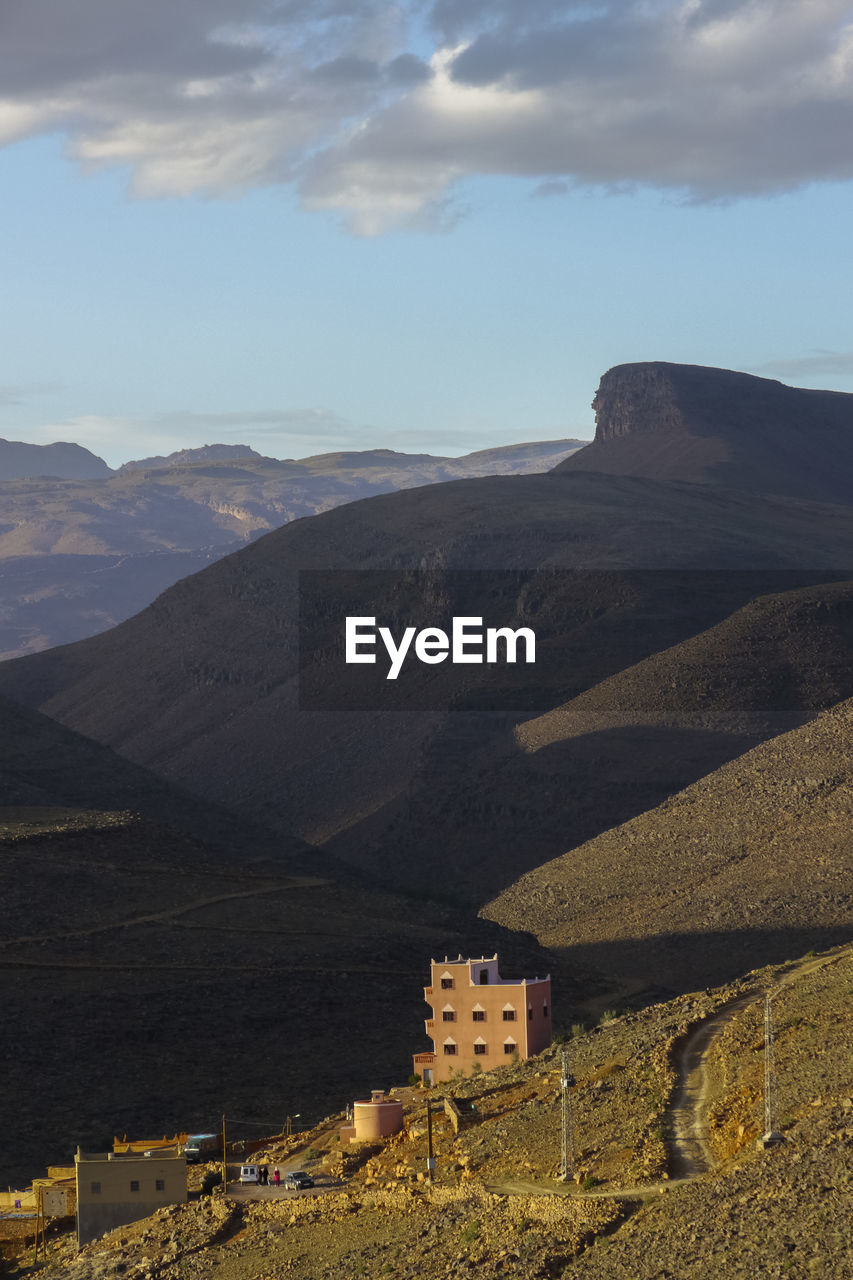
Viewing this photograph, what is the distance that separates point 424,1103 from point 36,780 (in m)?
81.3

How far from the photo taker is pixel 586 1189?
109 ft

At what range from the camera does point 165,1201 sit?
140 ft

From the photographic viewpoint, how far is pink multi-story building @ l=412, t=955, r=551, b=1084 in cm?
5566

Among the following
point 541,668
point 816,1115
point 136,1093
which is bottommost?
point 136,1093

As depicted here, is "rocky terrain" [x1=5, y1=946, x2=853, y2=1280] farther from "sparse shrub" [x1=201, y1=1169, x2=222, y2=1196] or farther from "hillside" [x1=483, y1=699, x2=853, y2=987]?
"hillside" [x1=483, y1=699, x2=853, y2=987]

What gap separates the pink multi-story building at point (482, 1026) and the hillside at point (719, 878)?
34993mm

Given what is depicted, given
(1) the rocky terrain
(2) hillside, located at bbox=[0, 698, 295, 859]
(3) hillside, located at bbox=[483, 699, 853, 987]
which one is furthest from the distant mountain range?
(1) the rocky terrain

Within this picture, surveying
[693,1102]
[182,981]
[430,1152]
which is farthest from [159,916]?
[693,1102]

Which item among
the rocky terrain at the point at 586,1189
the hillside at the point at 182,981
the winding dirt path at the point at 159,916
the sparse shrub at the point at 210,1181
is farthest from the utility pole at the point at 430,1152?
the winding dirt path at the point at 159,916

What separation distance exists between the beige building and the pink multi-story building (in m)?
14.0

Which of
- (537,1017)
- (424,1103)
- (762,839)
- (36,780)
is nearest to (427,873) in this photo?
(36,780)

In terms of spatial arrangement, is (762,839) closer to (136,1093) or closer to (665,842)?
(665,842)

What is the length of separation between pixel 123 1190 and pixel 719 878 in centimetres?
6359

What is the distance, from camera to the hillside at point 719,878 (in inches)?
3733
